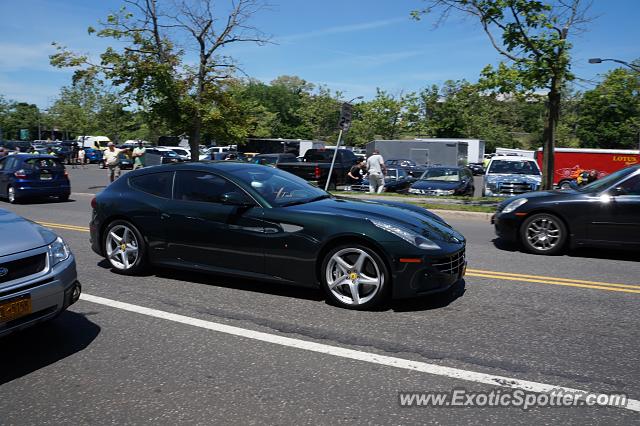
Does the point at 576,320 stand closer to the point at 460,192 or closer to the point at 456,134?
the point at 460,192

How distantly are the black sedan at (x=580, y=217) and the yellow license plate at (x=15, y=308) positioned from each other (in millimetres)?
6813

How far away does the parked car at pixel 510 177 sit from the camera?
17.7 metres

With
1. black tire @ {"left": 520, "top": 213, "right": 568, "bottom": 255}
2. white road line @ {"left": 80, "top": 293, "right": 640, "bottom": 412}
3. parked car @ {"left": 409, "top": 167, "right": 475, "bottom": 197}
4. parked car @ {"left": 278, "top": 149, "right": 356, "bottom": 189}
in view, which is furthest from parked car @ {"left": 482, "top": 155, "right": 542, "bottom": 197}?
white road line @ {"left": 80, "top": 293, "right": 640, "bottom": 412}

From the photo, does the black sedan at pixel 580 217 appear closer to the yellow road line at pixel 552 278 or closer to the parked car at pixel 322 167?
the yellow road line at pixel 552 278

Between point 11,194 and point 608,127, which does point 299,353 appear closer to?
point 11,194

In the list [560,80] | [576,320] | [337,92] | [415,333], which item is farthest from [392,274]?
[337,92]

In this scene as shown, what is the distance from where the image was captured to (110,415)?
10.2 ft

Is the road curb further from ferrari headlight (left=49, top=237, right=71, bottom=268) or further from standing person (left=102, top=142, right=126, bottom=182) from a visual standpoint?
standing person (left=102, top=142, right=126, bottom=182)

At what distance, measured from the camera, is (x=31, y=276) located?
3.78m

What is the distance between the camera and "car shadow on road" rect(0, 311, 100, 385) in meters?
3.80

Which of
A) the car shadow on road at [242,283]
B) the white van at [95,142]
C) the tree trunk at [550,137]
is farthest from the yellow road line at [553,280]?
the white van at [95,142]

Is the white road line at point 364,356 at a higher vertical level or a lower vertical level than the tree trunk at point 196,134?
lower

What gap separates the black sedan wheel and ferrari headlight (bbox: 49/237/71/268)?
2267 millimetres

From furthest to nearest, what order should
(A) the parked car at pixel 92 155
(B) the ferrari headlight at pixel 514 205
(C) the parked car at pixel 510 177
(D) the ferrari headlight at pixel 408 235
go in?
(A) the parked car at pixel 92 155
(C) the parked car at pixel 510 177
(B) the ferrari headlight at pixel 514 205
(D) the ferrari headlight at pixel 408 235
